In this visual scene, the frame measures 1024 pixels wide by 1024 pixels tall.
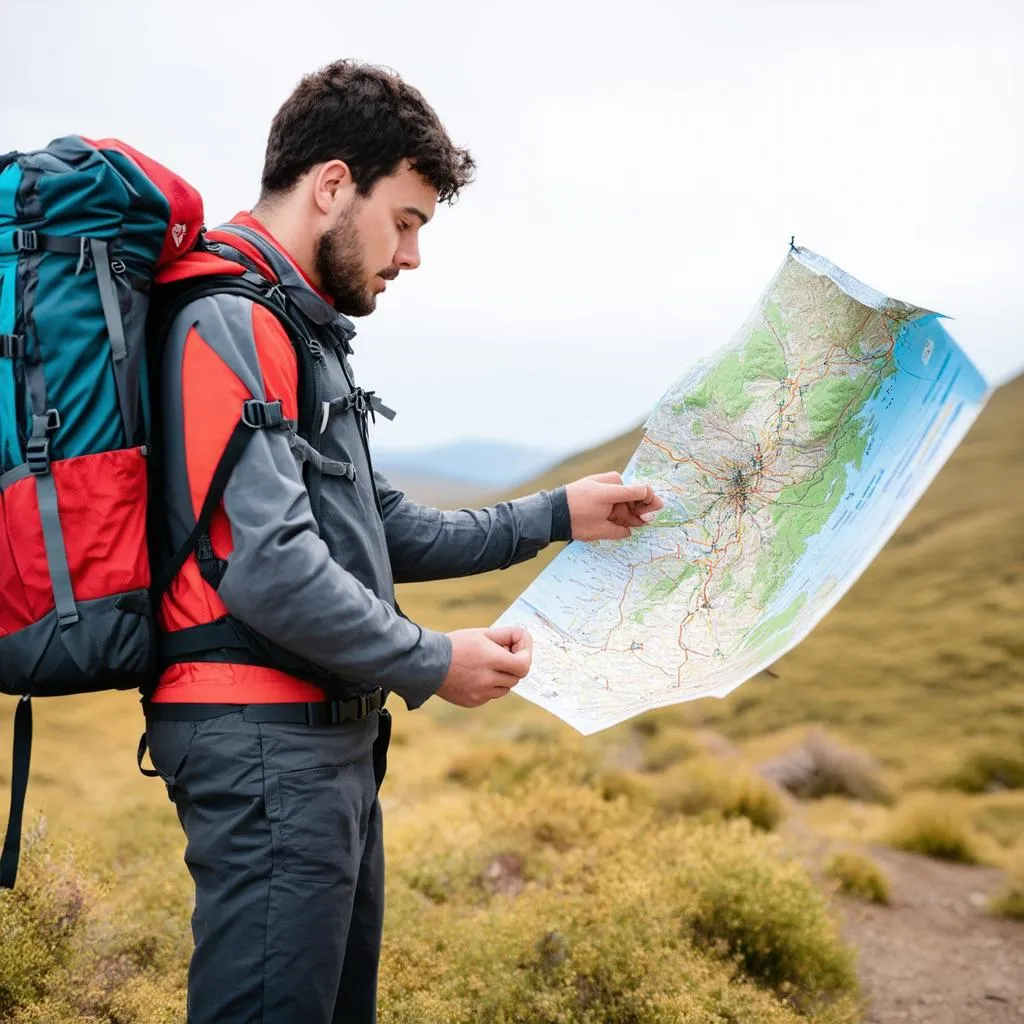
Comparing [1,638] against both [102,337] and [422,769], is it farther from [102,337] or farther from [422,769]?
[422,769]

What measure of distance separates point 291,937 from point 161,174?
141cm

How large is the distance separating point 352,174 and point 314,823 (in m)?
1.27

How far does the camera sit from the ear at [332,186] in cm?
199

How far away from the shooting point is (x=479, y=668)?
198cm

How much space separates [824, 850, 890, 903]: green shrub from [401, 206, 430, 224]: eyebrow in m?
5.02

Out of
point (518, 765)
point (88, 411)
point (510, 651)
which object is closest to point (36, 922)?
point (510, 651)

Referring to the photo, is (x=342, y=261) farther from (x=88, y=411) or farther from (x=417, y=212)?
(x=88, y=411)

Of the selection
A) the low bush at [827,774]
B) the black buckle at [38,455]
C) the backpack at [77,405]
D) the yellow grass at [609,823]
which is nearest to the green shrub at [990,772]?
the yellow grass at [609,823]

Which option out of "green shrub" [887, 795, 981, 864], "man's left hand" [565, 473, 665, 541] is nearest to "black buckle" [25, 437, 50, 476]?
"man's left hand" [565, 473, 665, 541]

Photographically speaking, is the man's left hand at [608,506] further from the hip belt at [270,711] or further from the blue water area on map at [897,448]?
the hip belt at [270,711]

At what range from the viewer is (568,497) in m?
2.58

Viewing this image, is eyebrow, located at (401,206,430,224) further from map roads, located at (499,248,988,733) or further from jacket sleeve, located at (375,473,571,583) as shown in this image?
map roads, located at (499,248,988,733)

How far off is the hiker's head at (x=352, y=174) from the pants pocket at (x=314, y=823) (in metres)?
0.95

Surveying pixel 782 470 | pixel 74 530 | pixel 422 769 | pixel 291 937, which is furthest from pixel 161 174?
pixel 422 769
